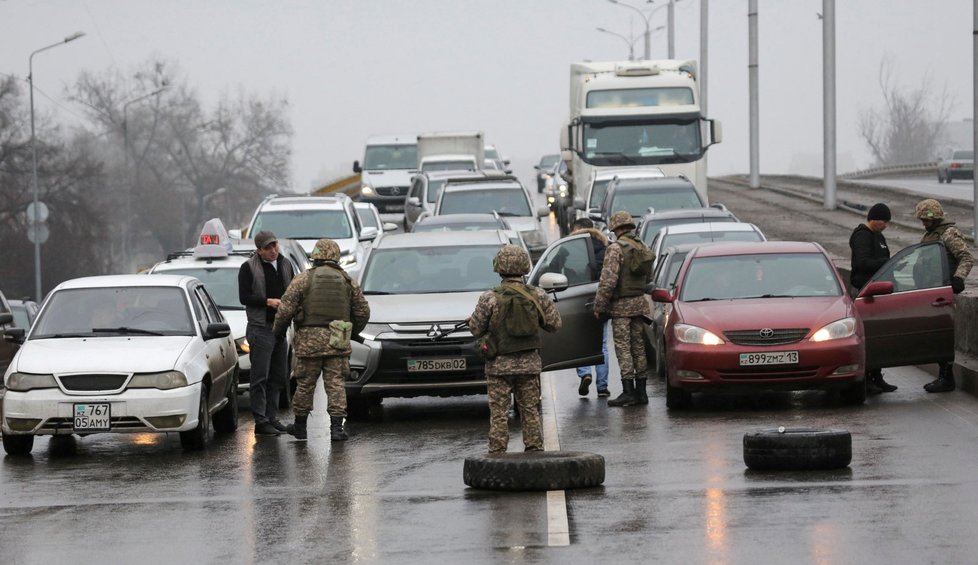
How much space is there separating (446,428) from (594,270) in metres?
2.97

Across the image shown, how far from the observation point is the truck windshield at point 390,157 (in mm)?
51531

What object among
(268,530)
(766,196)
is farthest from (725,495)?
(766,196)

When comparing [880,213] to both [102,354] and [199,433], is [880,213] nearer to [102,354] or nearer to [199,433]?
[199,433]

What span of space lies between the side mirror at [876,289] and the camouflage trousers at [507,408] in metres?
4.88

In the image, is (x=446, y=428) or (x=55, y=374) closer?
(x=55, y=374)

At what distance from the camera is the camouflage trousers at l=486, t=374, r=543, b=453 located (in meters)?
11.7

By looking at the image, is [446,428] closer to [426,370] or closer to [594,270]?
[426,370]

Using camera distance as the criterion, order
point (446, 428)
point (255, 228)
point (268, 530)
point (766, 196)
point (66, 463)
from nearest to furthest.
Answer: point (268, 530)
point (66, 463)
point (446, 428)
point (255, 228)
point (766, 196)

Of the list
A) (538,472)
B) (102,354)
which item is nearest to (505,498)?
(538,472)

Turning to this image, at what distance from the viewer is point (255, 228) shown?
2844cm

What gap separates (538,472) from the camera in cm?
1054

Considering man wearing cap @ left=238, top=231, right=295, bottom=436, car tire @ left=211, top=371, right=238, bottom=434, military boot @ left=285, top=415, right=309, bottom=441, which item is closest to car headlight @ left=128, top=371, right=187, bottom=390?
military boot @ left=285, top=415, right=309, bottom=441

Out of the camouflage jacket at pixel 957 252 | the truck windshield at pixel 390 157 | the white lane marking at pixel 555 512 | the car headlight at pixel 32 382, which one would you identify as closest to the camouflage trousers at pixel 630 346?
the white lane marking at pixel 555 512

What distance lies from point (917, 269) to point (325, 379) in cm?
579
